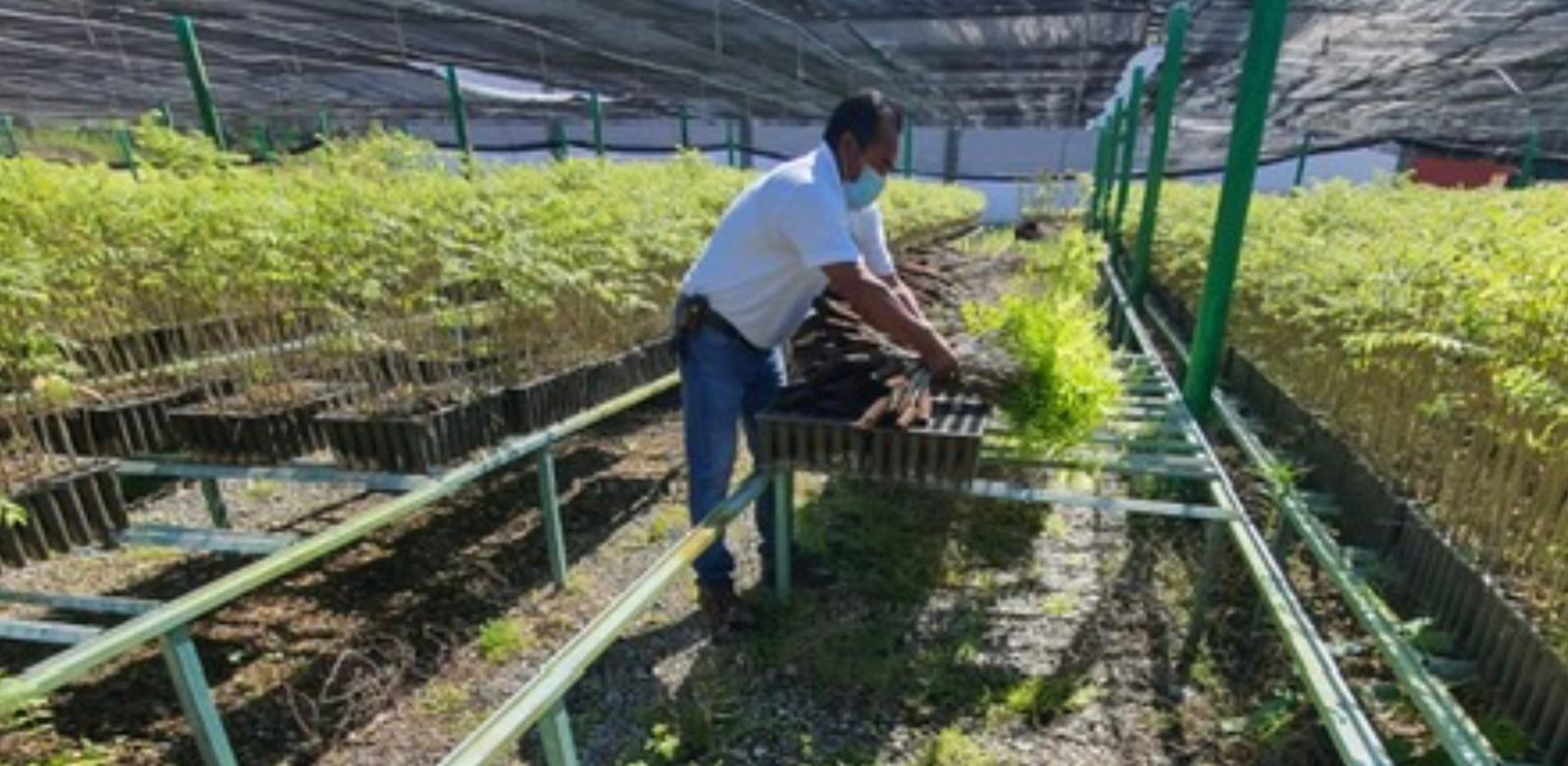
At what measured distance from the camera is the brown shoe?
3170 millimetres

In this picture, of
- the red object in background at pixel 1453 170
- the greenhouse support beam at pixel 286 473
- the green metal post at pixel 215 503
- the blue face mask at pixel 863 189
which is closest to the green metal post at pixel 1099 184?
the red object in background at pixel 1453 170

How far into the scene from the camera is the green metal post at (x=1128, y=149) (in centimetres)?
857

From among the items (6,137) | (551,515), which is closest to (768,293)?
(551,515)

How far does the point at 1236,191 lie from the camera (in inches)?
138

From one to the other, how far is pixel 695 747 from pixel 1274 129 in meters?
23.3

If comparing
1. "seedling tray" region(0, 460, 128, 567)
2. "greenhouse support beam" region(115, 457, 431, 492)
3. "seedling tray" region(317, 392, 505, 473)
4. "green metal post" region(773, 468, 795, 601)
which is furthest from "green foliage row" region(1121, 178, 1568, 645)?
"seedling tray" region(0, 460, 128, 567)

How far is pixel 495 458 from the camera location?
3225mm

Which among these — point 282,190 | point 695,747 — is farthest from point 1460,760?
point 282,190

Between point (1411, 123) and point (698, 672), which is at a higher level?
point (1411, 123)

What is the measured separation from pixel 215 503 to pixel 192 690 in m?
2.21

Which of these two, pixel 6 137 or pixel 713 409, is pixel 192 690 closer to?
pixel 713 409

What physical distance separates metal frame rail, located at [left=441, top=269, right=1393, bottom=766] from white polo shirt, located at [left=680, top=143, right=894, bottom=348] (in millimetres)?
611

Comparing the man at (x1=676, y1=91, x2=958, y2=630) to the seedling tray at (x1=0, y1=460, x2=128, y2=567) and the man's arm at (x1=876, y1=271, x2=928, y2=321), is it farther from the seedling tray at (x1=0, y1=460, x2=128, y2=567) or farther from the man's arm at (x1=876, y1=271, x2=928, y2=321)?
the seedling tray at (x1=0, y1=460, x2=128, y2=567)

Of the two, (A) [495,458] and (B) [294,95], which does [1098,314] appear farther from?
(B) [294,95]
